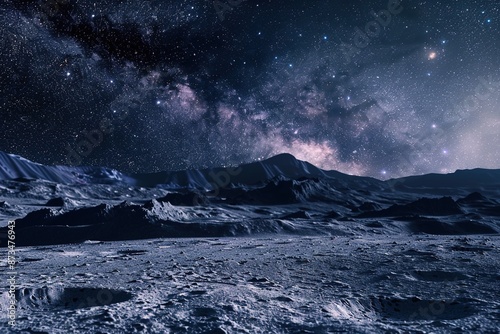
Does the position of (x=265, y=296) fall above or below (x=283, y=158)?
below

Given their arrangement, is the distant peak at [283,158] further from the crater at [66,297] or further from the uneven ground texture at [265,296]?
the crater at [66,297]

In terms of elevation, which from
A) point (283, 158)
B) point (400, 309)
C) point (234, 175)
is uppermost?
point (283, 158)

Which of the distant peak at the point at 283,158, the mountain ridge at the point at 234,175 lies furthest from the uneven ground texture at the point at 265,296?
the distant peak at the point at 283,158

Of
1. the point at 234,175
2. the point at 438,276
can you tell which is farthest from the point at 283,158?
the point at 438,276

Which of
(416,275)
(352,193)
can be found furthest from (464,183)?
(416,275)

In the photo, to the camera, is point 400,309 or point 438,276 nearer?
point 400,309

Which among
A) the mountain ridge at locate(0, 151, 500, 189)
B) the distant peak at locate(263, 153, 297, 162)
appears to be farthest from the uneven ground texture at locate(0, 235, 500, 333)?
the distant peak at locate(263, 153, 297, 162)

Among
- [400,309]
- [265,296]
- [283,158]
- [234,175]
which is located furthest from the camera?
[283,158]

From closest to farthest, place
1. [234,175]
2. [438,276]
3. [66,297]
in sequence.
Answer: [66,297]
[438,276]
[234,175]

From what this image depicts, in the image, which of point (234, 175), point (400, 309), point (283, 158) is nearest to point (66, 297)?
point (400, 309)

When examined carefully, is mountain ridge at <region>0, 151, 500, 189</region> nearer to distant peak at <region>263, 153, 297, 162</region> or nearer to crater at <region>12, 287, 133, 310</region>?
distant peak at <region>263, 153, 297, 162</region>

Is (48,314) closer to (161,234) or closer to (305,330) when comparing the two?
(305,330)

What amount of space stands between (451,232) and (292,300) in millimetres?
17841

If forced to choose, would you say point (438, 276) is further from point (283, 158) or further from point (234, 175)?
point (283, 158)
